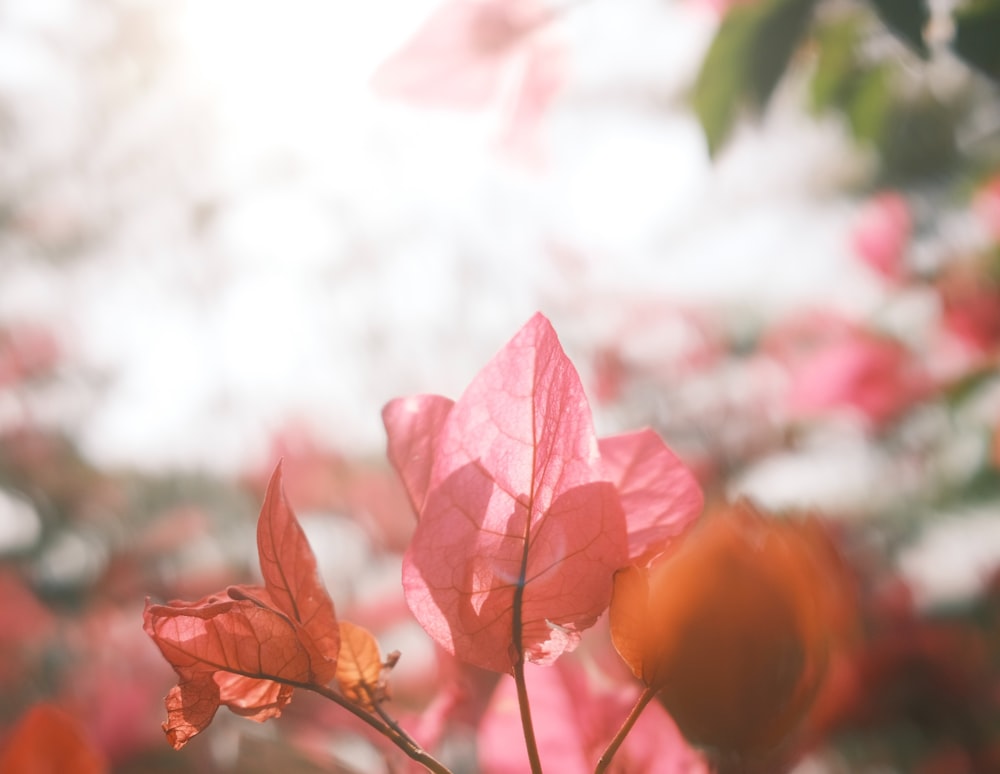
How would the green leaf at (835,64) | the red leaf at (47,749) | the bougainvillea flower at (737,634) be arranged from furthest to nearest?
the green leaf at (835,64) → the red leaf at (47,749) → the bougainvillea flower at (737,634)

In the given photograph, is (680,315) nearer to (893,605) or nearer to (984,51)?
(893,605)

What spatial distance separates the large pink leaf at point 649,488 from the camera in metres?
0.25

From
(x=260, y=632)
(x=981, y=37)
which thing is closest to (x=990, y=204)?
(x=981, y=37)

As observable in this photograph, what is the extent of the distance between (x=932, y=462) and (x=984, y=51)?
830mm

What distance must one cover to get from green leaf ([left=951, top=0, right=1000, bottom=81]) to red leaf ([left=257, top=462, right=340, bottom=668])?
37 centimetres

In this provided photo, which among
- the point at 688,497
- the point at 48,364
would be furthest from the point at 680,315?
the point at 48,364

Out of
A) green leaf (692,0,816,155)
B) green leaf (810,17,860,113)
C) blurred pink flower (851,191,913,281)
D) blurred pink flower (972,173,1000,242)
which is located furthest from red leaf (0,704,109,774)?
blurred pink flower (851,191,913,281)

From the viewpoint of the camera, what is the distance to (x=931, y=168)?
1.64 metres

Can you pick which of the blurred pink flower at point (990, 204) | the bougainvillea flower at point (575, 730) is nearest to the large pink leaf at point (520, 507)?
the bougainvillea flower at point (575, 730)

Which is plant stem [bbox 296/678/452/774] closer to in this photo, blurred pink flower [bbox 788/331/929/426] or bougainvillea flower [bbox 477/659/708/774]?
bougainvillea flower [bbox 477/659/708/774]

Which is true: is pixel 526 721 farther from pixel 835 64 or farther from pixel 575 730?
pixel 835 64

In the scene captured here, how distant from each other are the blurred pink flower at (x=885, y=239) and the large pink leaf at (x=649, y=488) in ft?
3.75

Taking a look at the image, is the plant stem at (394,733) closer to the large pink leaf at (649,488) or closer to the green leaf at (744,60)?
the large pink leaf at (649,488)

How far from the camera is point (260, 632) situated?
0.78 ft
